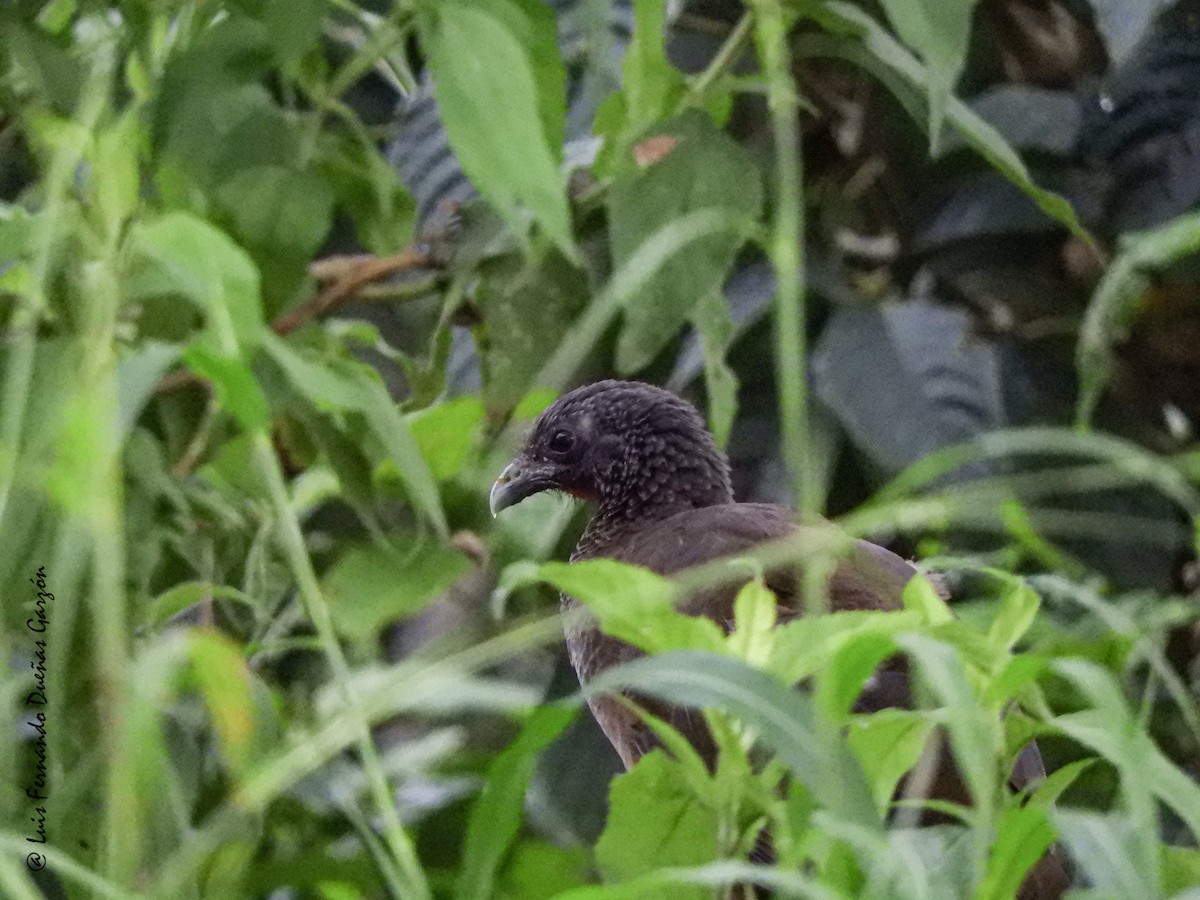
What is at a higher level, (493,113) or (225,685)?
(493,113)

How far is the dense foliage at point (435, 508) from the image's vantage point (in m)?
0.62

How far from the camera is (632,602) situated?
2.09 ft

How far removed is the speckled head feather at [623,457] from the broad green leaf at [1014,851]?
1141 millimetres

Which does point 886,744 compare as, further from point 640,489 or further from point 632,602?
point 640,489

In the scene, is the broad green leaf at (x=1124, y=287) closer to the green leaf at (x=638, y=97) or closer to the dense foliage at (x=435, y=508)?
the dense foliage at (x=435, y=508)

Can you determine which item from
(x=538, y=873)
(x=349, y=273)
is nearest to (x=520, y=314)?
(x=349, y=273)

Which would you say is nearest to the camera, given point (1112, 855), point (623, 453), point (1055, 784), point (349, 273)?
point (1112, 855)

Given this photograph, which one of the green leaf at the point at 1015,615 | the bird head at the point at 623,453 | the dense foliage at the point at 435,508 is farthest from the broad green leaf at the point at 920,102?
the bird head at the point at 623,453

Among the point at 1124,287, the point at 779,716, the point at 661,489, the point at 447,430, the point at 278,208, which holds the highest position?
the point at 278,208

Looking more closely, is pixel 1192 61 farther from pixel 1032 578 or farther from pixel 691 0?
pixel 1032 578

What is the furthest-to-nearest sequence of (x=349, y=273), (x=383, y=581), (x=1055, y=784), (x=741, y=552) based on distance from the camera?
(x=741, y=552), (x=349, y=273), (x=383, y=581), (x=1055, y=784)

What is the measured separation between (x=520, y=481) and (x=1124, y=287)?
64 cm

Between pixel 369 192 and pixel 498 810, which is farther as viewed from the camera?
pixel 369 192

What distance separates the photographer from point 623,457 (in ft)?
5.75
